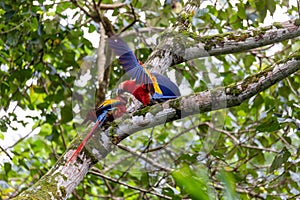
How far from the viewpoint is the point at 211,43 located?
51.3 inches

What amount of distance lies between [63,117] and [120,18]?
616 millimetres

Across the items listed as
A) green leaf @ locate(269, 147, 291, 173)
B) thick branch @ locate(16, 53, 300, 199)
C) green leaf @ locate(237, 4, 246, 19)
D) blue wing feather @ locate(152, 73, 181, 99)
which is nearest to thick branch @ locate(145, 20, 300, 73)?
blue wing feather @ locate(152, 73, 181, 99)

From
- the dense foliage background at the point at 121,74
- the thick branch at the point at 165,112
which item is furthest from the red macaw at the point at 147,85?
the dense foliage background at the point at 121,74

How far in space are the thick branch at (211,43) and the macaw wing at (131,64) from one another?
55 millimetres

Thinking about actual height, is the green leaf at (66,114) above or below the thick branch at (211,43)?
below

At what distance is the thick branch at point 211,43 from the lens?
4.17 feet

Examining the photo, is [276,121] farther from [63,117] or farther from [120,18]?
[120,18]

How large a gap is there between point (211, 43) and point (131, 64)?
0.77 ft

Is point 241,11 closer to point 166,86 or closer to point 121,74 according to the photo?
point 121,74

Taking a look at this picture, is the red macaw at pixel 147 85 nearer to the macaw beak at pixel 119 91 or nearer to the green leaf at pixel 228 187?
the macaw beak at pixel 119 91

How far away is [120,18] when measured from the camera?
2.31 m

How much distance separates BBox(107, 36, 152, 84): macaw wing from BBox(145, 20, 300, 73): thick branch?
6cm

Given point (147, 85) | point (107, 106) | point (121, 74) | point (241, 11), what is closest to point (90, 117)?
point (107, 106)

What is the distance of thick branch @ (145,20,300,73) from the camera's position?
1.27m
